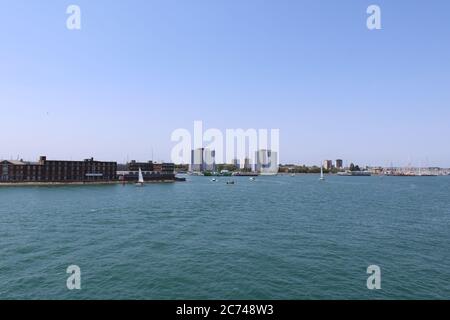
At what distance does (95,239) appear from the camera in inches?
1543

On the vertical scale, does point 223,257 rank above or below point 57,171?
below

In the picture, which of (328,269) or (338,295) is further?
(328,269)

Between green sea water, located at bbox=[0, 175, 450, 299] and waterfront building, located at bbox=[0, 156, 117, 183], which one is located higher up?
waterfront building, located at bbox=[0, 156, 117, 183]

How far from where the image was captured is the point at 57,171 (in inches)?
6206

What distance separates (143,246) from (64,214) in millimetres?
32794

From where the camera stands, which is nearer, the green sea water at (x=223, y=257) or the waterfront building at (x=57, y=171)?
the green sea water at (x=223, y=257)

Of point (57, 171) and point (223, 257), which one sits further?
point (57, 171)

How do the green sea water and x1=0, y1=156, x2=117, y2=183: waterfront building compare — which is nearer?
the green sea water

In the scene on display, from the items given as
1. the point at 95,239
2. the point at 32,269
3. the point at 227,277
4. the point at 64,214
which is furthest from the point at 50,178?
the point at 227,277

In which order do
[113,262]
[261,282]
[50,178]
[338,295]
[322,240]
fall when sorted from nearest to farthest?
1. [338,295]
2. [261,282]
3. [113,262]
4. [322,240]
5. [50,178]

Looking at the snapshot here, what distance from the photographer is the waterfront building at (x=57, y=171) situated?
147613 millimetres

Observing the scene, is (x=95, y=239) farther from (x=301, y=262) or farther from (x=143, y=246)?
(x=301, y=262)

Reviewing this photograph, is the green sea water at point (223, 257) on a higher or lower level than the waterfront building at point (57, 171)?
lower

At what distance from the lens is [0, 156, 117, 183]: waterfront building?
484ft
